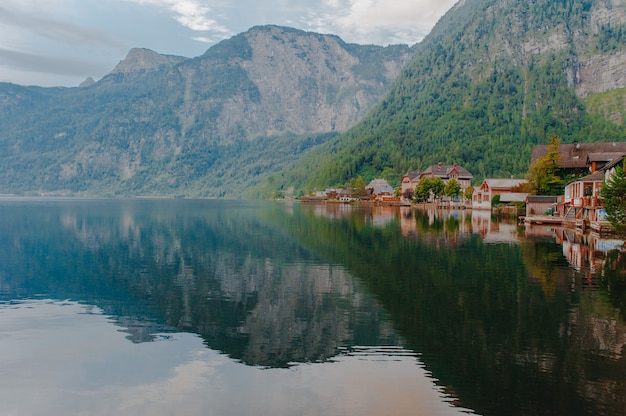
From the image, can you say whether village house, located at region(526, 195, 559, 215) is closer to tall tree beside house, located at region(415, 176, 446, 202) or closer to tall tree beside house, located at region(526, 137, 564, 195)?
tall tree beside house, located at region(526, 137, 564, 195)

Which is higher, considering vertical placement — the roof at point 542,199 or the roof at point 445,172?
the roof at point 445,172

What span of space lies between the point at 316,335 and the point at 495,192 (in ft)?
395

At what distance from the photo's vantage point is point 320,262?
39.8 m

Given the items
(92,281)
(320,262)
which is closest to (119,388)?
(92,281)

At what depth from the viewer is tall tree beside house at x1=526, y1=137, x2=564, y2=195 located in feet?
307

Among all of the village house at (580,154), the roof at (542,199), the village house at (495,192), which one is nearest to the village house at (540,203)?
the roof at (542,199)

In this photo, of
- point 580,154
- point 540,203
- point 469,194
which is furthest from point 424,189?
point 540,203

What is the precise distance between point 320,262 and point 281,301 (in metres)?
13.3

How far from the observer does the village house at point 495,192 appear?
123m

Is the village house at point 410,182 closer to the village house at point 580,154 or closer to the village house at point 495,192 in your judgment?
the village house at point 495,192

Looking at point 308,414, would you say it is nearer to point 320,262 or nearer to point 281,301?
point 281,301

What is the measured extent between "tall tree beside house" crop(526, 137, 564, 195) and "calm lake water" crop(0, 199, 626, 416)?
182 feet

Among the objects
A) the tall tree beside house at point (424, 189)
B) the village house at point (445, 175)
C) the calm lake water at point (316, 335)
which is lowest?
the calm lake water at point (316, 335)

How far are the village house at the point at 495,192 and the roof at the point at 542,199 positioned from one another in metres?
31.6
